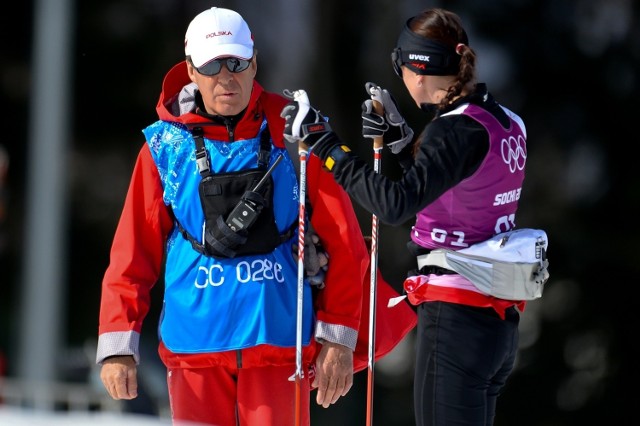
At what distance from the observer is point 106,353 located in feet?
14.2

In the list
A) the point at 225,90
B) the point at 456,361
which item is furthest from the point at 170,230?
the point at 456,361

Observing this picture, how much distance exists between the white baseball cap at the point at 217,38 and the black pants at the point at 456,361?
3.42ft


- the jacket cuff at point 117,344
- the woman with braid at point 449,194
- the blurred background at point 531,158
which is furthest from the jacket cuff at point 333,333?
the blurred background at point 531,158

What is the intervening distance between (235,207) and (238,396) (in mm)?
628

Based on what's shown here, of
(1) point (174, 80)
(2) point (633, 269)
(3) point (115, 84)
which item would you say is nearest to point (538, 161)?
(2) point (633, 269)

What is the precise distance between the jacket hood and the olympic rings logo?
0.75 metres

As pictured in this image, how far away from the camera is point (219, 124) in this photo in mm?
4375

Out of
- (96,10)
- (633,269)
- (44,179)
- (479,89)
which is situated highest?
(96,10)

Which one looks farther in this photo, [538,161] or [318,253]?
[538,161]

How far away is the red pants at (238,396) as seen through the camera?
14.3 ft

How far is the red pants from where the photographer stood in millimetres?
4344

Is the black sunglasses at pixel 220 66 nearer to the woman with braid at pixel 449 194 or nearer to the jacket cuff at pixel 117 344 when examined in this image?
the woman with braid at pixel 449 194

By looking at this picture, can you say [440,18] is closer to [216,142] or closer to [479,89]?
[479,89]

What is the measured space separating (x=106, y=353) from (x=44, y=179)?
5.36m
